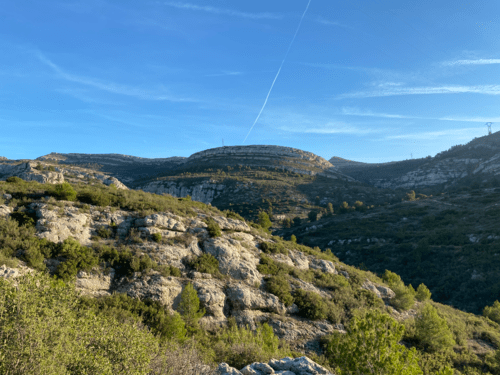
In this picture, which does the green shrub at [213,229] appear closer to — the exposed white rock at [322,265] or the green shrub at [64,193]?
the exposed white rock at [322,265]

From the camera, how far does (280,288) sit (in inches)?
754

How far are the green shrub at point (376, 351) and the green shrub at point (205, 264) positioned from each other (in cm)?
1053

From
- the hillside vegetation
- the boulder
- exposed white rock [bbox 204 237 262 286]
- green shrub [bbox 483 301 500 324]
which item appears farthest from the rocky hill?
the boulder

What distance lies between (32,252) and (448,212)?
7309 cm

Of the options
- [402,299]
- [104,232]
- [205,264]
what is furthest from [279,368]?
[402,299]

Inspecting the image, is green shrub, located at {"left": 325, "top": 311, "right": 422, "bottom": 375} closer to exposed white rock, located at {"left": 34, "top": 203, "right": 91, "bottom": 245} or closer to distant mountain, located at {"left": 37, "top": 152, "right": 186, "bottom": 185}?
exposed white rock, located at {"left": 34, "top": 203, "right": 91, "bottom": 245}

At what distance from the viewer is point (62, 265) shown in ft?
45.4

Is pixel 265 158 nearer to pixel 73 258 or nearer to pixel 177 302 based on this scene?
pixel 177 302

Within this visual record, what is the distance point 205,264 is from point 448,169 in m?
140

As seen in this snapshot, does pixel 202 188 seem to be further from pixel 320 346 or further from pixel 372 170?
pixel 372 170

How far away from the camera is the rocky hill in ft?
340

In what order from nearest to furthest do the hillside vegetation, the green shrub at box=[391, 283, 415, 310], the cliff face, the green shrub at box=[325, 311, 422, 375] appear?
the hillside vegetation < the green shrub at box=[325, 311, 422, 375] < the green shrub at box=[391, 283, 415, 310] < the cliff face

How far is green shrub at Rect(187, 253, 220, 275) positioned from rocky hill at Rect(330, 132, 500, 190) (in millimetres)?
109898

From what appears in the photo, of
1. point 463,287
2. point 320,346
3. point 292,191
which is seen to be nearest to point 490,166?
point 292,191
